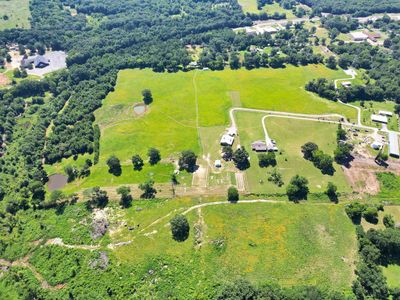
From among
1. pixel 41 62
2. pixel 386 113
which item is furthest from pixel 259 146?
pixel 41 62

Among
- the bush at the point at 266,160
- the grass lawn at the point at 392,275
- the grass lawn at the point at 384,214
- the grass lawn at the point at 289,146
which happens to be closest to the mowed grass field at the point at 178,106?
the grass lawn at the point at 289,146

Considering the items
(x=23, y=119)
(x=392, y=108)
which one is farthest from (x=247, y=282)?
(x=23, y=119)

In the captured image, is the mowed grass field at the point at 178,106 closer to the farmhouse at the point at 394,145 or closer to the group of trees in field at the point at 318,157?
the farmhouse at the point at 394,145

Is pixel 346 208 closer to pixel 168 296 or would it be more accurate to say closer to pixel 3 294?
pixel 168 296

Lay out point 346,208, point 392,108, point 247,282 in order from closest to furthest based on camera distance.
Answer: 1. point 247,282
2. point 346,208
3. point 392,108

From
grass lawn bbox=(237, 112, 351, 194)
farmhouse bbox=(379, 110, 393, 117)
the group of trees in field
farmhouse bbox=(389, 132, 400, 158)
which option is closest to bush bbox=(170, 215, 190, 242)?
grass lawn bbox=(237, 112, 351, 194)

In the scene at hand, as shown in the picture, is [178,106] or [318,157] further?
[178,106]

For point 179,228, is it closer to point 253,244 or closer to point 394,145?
point 253,244
